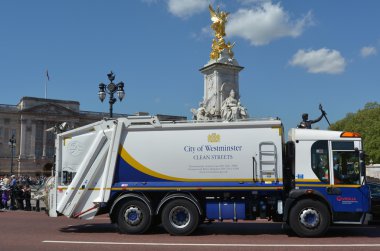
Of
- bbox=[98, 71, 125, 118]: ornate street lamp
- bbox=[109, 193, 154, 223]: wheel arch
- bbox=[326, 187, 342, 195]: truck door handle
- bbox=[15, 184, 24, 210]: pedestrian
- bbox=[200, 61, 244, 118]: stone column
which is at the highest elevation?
bbox=[200, 61, 244, 118]: stone column

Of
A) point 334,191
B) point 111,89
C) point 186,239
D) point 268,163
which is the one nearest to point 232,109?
point 111,89

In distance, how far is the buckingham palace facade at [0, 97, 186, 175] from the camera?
10488 cm

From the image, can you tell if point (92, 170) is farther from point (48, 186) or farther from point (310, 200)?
point (310, 200)

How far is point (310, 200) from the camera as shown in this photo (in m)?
12.4

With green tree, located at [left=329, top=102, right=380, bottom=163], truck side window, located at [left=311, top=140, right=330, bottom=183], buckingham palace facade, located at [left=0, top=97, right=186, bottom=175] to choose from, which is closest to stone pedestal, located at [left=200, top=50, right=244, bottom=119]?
truck side window, located at [left=311, top=140, right=330, bottom=183]

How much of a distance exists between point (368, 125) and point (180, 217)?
6795 centimetres

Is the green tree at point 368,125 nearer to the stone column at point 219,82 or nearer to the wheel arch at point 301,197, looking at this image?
the stone column at point 219,82

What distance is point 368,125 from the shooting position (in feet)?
244

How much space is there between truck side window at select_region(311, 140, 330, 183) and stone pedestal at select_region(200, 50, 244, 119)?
26128 mm

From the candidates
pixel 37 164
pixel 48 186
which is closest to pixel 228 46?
pixel 48 186

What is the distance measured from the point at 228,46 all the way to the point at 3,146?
77992 millimetres

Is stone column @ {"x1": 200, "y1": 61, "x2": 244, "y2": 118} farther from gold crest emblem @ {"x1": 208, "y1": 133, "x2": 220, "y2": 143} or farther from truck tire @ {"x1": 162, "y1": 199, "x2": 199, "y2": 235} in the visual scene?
truck tire @ {"x1": 162, "y1": 199, "x2": 199, "y2": 235}

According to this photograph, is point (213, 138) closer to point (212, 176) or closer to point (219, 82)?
point (212, 176)

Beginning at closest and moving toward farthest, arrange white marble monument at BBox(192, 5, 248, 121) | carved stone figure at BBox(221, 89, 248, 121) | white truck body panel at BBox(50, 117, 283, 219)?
white truck body panel at BBox(50, 117, 283, 219)
carved stone figure at BBox(221, 89, 248, 121)
white marble monument at BBox(192, 5, 248, 121)
